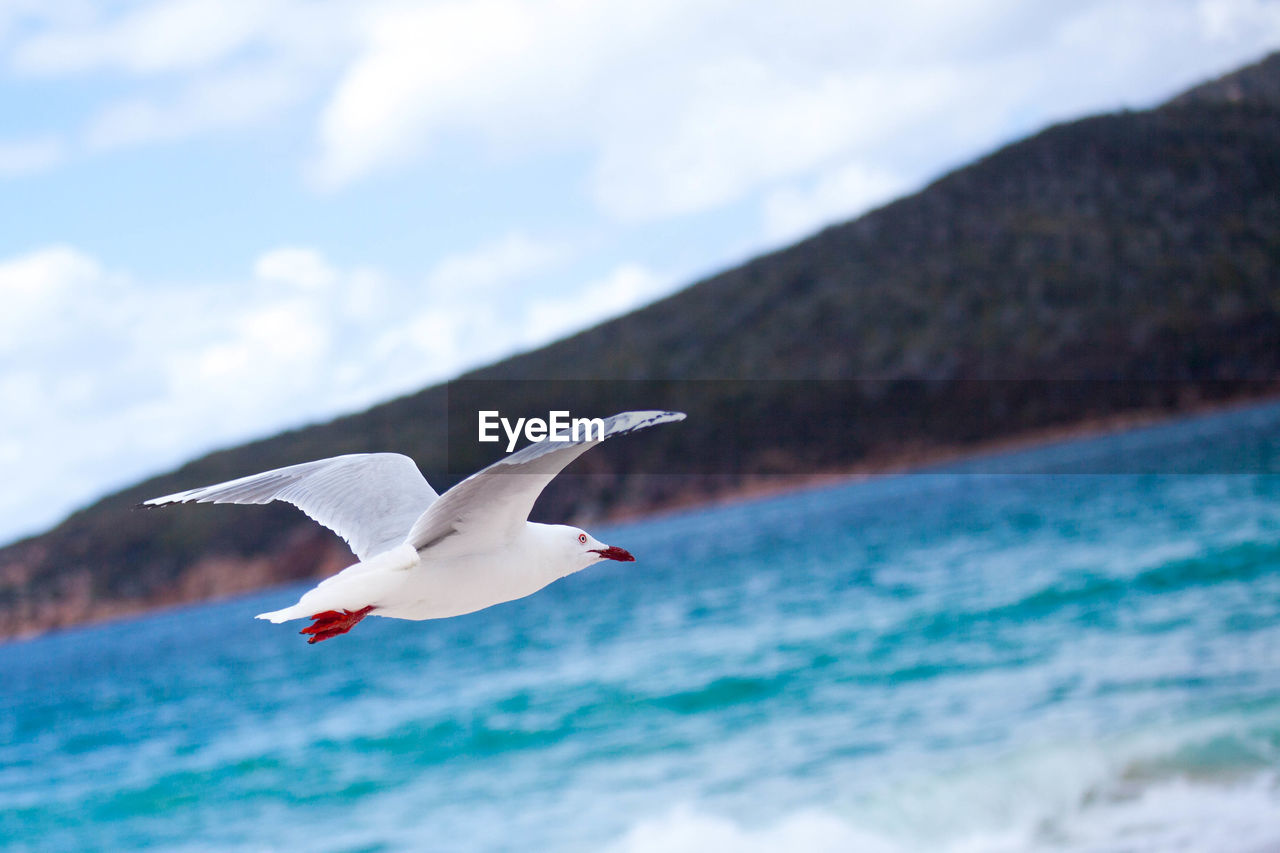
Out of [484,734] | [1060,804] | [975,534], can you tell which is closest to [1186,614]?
[1060,804]

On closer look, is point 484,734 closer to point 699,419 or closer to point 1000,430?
point 699,419

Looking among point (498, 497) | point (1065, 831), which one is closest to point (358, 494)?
point (498, 497)

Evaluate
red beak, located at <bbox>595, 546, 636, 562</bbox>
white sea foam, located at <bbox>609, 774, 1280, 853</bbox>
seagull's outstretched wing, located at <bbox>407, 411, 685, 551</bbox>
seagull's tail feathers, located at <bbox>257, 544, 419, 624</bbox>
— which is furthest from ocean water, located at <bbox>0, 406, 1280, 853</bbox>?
seagull's tail feathers, located at <bbox>257, 544, 419, 624</bbox>

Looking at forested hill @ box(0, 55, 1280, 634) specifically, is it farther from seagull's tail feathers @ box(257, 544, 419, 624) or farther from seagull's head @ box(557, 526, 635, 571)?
seagull's tail feathers @ box(257, 544, 419, 624)

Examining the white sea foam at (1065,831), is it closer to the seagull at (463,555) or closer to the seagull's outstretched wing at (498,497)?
the seagull at (463,555)

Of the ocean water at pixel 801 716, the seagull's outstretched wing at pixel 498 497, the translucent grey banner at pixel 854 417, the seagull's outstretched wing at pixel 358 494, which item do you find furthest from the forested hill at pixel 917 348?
the seagull's outstretched wing at pixel 498 497

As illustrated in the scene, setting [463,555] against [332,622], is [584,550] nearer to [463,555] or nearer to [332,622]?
[463,555]
